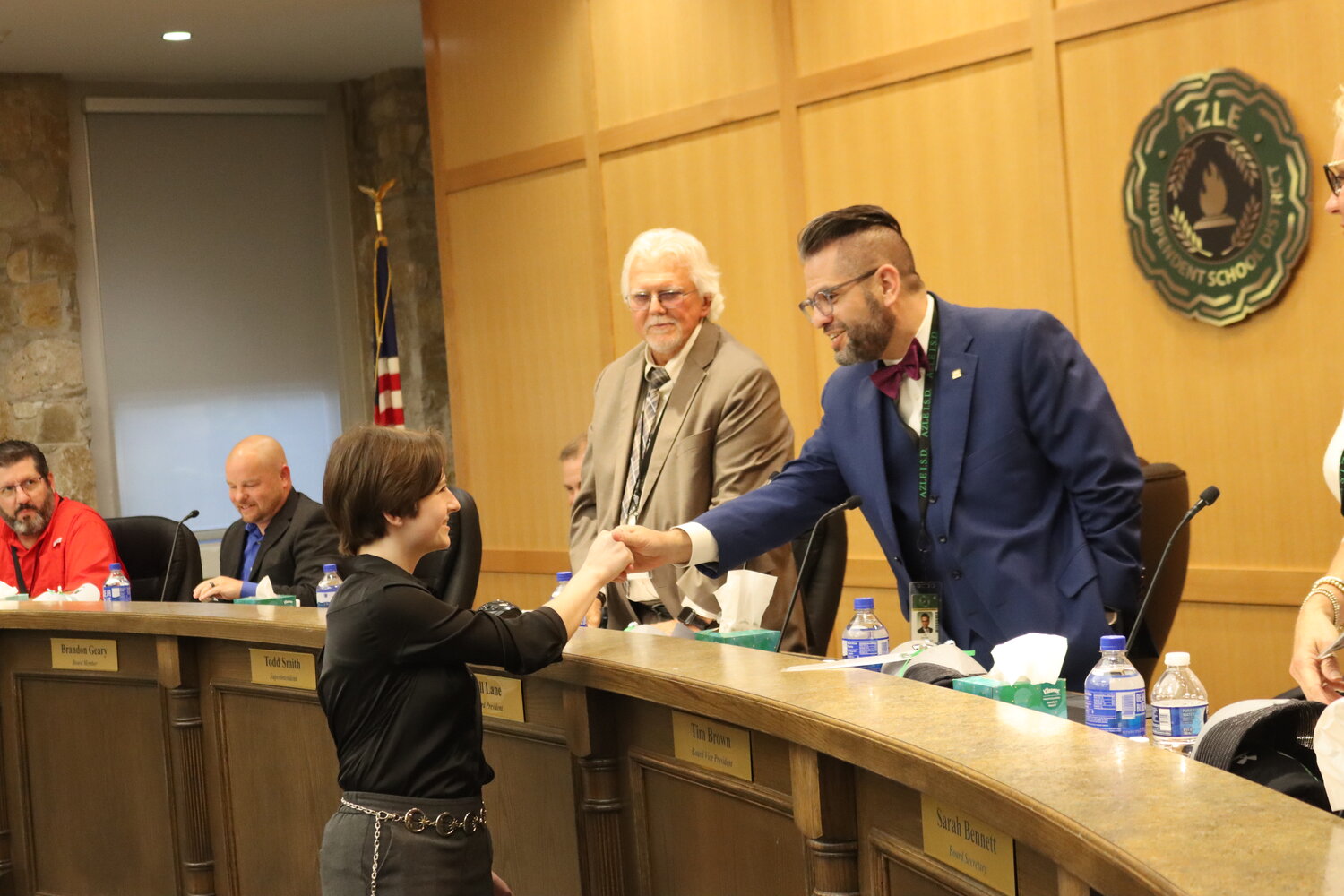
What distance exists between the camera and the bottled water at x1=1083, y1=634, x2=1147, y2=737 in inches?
71.0

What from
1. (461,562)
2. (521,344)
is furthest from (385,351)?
(461,562)

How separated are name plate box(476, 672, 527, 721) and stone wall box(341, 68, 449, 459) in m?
6.07

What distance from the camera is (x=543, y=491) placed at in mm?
6973

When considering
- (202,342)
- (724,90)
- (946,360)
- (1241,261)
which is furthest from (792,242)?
(202,342)

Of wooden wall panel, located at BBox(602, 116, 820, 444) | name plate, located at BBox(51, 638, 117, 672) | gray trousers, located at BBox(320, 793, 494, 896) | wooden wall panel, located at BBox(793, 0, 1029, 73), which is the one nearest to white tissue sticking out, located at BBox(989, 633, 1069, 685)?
gray trousers, located at BBox(320, 793, 494, 896)

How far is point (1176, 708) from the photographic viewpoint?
1.78m

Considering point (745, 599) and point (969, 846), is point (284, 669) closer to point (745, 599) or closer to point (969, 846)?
point (745, 599)

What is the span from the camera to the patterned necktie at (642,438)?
3404mm

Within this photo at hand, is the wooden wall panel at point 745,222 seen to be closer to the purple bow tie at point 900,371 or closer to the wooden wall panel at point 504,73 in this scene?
the wooden wall panel at point 504,73

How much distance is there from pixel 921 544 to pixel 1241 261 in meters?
2.19

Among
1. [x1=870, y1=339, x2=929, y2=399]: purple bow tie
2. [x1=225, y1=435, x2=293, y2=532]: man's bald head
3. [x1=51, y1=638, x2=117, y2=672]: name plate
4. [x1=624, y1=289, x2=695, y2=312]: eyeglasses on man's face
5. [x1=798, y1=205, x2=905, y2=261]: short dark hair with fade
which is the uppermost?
[x1=798, y1=205, x2=905, y2=261]: short dark hair with fade

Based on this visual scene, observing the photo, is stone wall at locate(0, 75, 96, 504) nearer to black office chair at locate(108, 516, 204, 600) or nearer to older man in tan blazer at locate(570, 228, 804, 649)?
black office chair at locate(108, 516, 204, 600)

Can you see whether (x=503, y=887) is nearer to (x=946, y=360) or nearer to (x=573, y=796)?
(x=573, y=796)

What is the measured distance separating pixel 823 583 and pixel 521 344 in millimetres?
3992
